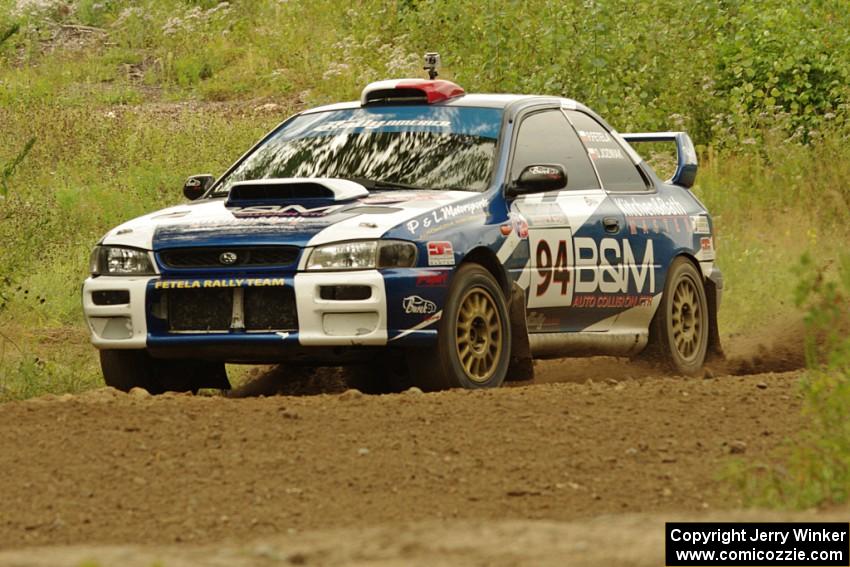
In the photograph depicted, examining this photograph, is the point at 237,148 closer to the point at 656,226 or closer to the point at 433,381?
the point at 656,226

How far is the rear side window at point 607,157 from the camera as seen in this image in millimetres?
Answer: 10414

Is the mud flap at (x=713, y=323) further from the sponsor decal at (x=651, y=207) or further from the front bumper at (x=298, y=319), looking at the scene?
the front bumper at (x=298, y=319)

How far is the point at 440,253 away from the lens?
28.2 ft

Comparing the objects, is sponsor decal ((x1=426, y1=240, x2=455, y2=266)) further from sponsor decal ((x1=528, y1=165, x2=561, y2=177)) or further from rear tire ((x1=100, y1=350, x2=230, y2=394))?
rear tire ((x1=100, y1=350, x2=230, y2=394))

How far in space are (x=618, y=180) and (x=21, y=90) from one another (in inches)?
468

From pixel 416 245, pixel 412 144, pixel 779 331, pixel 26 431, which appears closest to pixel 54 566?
pixel 26 431

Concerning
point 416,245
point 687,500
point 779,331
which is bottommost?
point 779,331

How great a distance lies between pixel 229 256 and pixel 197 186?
144 cm

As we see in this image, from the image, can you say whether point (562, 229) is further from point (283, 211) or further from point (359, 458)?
point (359, 458)

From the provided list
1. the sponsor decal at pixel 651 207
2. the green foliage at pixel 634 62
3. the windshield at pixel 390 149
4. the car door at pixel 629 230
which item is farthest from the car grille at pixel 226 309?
the green foliage at pixel 634 62

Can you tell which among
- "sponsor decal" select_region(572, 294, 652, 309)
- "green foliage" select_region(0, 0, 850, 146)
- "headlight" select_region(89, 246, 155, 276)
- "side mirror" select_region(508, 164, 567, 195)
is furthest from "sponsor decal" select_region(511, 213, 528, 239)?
"green foliage" select_region(0, 0, 850, 146)

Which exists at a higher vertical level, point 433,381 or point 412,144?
point 412,144

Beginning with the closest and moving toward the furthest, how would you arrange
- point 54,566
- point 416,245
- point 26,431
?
point 54,566 → point 26,431 → point 416,245

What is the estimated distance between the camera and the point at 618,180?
10539mm
